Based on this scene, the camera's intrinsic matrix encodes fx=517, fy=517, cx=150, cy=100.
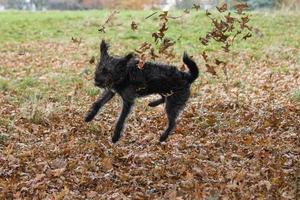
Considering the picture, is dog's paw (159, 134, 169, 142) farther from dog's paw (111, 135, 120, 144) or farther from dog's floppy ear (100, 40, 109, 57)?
dog's floppy ear (100, 40, 109, 57)

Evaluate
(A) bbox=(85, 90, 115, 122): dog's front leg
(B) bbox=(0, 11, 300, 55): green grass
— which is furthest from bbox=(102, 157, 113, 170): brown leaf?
(B) bbox=(0, 11, 300, 55): green grass

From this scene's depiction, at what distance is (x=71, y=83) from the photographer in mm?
12906

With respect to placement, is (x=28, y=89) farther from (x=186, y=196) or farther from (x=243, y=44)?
(x=243, y=44)

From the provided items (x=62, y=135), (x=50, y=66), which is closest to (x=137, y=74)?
(x=62, y=135)

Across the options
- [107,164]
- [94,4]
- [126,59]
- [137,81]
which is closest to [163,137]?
[137,81]

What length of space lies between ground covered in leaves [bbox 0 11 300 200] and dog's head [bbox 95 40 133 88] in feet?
3.56

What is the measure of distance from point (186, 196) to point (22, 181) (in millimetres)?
→ 2192

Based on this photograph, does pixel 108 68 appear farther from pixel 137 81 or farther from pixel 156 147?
pixel 156 147

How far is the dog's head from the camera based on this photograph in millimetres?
7469

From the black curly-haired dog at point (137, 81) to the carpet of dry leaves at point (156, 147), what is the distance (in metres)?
0.65

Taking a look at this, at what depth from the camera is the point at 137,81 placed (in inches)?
306

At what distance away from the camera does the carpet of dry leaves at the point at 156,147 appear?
6.38m

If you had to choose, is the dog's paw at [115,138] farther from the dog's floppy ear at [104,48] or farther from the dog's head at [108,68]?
the dog's floppy ear at [104,48]

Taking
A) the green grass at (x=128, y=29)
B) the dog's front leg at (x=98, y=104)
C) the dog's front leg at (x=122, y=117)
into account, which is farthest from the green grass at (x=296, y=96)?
the green grass at (x=128, y=29)
